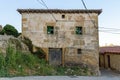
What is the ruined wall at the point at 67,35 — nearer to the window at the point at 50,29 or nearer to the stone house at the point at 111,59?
the window at the point at 50,29

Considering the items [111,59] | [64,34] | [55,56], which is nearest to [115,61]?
[111,59]

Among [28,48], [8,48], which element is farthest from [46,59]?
[8,48]

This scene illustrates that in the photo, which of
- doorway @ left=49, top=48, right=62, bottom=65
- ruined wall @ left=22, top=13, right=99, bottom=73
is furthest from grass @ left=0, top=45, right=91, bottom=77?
doorway @ left=49, top=48, right=62, bottom=65

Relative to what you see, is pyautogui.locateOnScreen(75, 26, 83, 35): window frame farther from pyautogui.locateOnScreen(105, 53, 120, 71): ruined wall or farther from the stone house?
pyautogui.locateOnScreen(105, 53, 120, 71): ruined wall

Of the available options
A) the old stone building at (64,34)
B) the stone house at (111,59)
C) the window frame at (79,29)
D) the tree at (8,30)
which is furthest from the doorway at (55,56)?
the stone house at (111,59)

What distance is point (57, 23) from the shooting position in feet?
70.7

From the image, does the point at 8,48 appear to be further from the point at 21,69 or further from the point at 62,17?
the point at 62,17

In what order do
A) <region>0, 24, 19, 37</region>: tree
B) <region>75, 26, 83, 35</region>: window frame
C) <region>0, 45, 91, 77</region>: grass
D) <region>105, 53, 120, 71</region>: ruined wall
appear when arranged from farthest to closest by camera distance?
<region>105, 53, 120, 71</region>: ruined wall, <region>0, 24, 19, 37</region>: tree, <region>75, 26, 83, 35</region>: window frame, <region>0, 45, 91, 77</region>: grass

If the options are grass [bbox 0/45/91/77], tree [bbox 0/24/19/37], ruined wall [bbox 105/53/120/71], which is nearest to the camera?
grass [bbox 0/45/91/77]

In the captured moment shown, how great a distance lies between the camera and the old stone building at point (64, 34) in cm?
2147

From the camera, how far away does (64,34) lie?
2153 cm

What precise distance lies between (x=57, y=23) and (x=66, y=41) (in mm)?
1922

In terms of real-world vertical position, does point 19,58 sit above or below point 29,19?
below

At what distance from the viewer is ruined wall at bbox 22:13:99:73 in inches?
846
